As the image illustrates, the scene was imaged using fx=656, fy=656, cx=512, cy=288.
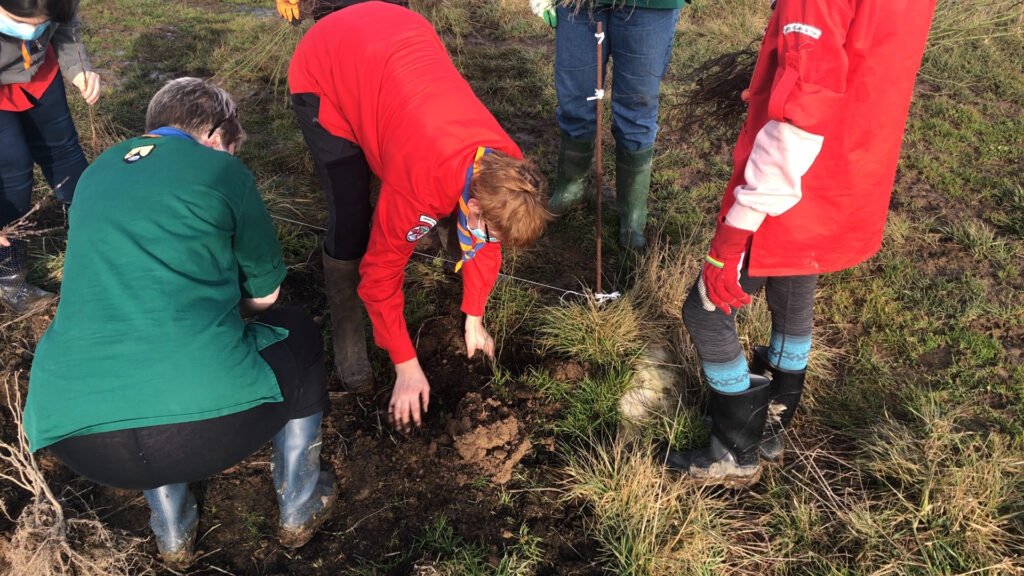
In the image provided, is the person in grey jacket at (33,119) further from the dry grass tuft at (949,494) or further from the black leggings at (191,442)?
the dry grass tuft at (949,494)

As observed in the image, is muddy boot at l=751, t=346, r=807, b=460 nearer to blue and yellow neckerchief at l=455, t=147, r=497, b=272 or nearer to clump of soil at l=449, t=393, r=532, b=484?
clump of soil at l=449, t=393, r=532, b=484

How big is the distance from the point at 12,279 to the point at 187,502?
5.30ft

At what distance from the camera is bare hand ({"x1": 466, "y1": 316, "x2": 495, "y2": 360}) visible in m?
2.53

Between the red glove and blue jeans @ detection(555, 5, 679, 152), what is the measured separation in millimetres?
1450

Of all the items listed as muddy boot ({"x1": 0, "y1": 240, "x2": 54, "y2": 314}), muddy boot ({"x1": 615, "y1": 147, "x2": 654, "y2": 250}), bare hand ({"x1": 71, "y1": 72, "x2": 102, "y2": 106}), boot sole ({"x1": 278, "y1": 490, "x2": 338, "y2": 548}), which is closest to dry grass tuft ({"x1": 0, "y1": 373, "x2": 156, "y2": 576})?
boot sole ({"x1": 278, "y1": 490, "x2": 338, "y2": 548})

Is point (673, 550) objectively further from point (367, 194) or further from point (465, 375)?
point (367, 194)

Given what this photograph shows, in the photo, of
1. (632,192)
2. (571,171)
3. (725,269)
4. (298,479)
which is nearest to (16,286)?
(298,479)

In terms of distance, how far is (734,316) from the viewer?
200 centimetres

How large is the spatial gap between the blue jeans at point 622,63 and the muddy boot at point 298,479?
201 centimetres

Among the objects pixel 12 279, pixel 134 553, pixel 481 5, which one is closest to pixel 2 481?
pixel 134 553

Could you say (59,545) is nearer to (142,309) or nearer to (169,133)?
(142,309)

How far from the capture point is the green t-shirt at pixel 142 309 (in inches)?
62.1

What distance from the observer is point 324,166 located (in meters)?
2.40

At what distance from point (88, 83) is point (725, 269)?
298 centimetres
